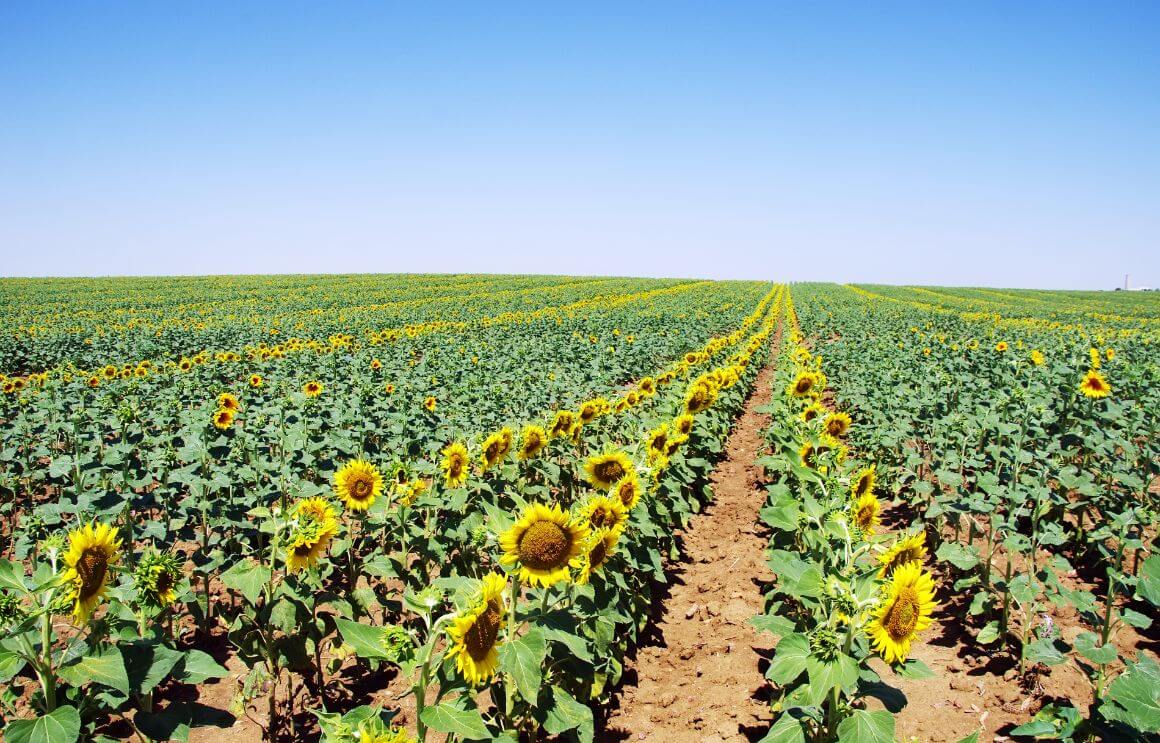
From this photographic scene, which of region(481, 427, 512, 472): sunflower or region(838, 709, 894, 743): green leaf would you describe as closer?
region(838, 709, 894, 743): green leaf

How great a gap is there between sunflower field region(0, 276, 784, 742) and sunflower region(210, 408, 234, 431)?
18mm

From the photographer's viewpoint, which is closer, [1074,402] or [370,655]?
[370,655]

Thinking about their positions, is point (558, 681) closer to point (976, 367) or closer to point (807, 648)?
point (807, 648)

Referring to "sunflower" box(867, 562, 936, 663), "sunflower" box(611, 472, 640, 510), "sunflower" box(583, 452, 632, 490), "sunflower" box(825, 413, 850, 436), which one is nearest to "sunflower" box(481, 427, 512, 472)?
"sunflower" box(583, 452, 632, 490)

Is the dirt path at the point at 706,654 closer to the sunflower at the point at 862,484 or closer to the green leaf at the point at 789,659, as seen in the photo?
the sunflower at the point at 862,484

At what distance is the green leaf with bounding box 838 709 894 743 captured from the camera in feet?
7.37

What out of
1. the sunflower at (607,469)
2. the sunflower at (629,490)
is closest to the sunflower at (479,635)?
the sunflower at (629,490)

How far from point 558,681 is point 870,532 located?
2.12 m

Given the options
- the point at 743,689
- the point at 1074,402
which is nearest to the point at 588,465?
the point at 743,689

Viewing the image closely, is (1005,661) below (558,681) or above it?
below

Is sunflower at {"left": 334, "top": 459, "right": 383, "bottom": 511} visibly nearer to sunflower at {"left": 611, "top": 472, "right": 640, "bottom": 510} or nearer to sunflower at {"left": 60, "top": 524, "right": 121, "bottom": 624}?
sunflower at {"left": 611, "top": 472, "right": 640, "bottom": 510}

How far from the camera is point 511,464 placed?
4.48 m

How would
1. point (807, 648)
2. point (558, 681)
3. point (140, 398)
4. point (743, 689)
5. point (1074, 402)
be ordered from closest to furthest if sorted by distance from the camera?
point (807, 648) < point (558, 681) < point (743, 689) < point (1074, 402) < point (140, 398)

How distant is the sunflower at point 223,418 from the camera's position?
5961 millimetres
